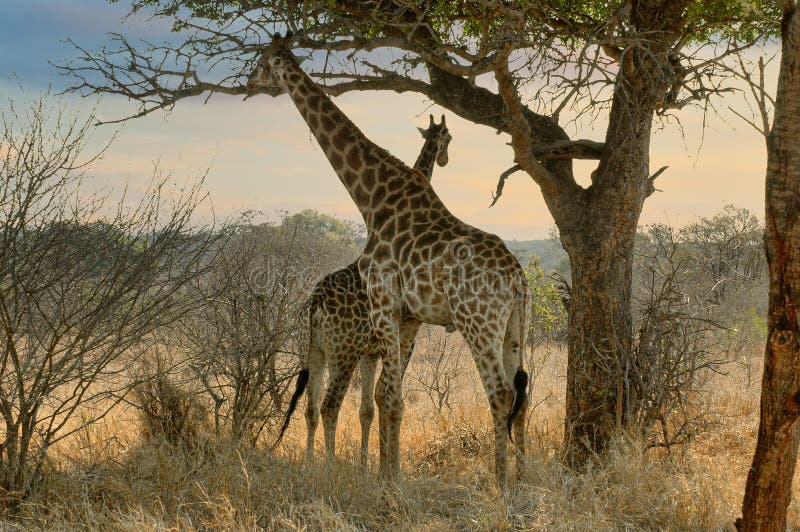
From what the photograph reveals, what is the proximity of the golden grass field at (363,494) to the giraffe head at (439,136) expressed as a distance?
3004 mm

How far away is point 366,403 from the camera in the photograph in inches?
291

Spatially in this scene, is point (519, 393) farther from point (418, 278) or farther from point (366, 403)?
point (366, 403)

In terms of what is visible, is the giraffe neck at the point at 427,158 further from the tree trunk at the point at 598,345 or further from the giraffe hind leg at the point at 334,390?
the giraffe hind leg at the point at 334,390

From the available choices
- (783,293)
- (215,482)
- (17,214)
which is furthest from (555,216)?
(17,214)

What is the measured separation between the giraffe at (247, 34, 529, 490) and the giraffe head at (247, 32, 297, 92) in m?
0.20

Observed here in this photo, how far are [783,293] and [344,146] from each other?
4191 mm

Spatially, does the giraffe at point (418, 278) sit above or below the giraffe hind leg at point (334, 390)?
above

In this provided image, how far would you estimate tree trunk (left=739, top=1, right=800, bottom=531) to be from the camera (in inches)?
183

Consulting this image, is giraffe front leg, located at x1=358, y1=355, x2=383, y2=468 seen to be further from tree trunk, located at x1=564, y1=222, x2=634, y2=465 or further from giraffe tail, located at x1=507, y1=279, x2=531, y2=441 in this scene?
tree trunk, located at x1=564, y1=222, x2=634, y2=465

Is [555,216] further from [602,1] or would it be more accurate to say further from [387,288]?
[602,1]

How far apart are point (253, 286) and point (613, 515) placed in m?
4.37

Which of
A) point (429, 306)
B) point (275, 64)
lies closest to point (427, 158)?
point (275, 64)

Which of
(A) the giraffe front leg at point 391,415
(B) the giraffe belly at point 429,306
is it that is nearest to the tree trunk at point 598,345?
(B) the giraffe belly at point 429,306

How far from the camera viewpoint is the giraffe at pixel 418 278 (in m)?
6.21
